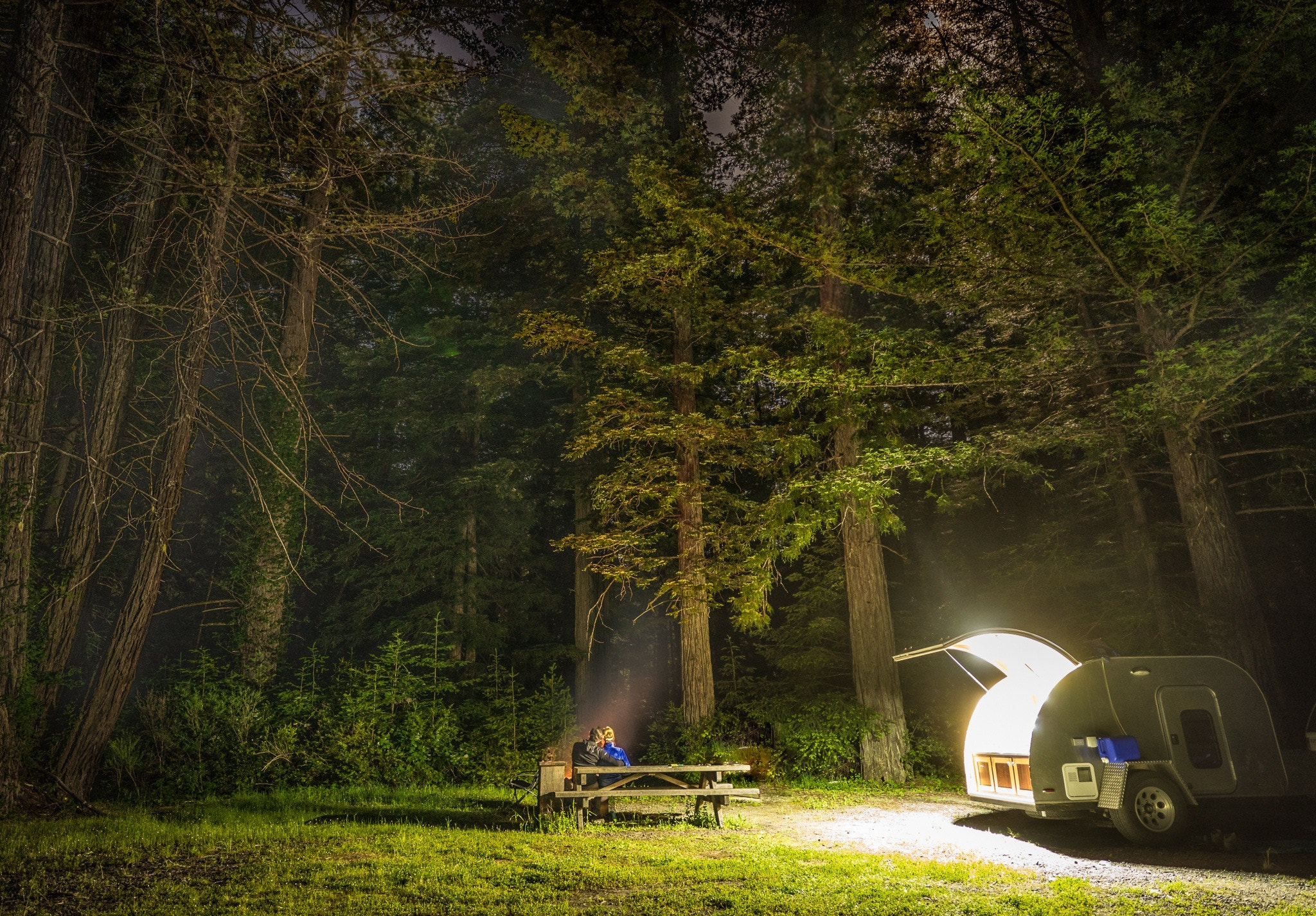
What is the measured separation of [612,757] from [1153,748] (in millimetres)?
5920

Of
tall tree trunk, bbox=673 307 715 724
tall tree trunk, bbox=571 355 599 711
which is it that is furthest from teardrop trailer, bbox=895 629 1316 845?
tall tree trunk, bbox=571 355 599 711

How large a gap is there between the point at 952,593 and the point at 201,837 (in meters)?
16.3

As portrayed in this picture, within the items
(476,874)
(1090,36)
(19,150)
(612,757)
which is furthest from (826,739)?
(19,150)

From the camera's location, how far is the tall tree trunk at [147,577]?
26.0ft

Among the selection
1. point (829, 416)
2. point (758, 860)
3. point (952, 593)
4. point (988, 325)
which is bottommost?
point (758, 860)

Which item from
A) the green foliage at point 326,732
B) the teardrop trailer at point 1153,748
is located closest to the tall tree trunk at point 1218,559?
the teardrop trailer at point 1153,748

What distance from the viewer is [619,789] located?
905cm

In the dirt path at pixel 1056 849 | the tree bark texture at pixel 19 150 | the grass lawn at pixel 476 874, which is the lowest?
the dirt path at pixel 1056 849

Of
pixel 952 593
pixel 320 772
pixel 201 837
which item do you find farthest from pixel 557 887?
pixel 952 593

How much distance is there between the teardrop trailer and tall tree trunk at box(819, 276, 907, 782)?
5.18 metres

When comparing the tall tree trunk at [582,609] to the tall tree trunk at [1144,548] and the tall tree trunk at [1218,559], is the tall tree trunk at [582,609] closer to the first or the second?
the tall tree trunk at [1144,548]

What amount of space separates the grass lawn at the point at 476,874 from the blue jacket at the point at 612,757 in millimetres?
777

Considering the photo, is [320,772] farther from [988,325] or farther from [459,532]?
[988,325]

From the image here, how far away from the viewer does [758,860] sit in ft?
23.1
